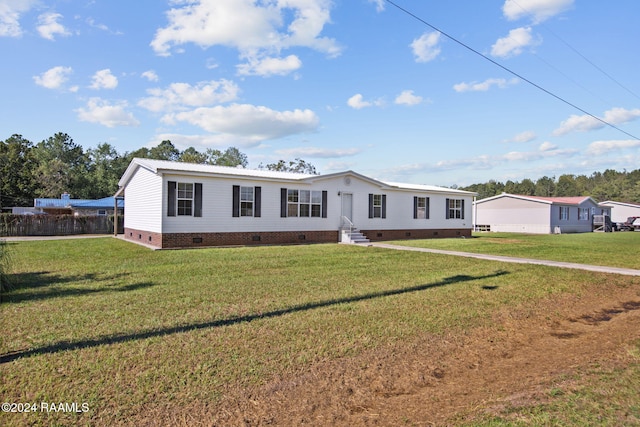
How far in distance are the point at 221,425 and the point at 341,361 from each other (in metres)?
1.57

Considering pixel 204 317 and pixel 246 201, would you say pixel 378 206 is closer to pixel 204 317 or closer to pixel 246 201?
pixel 246 201

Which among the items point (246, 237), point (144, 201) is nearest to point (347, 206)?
point (246, 237)

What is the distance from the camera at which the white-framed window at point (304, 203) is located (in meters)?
18.4

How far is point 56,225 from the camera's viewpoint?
24484 mm

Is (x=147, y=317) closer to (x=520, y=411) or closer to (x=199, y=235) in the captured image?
(x=520, y=411)

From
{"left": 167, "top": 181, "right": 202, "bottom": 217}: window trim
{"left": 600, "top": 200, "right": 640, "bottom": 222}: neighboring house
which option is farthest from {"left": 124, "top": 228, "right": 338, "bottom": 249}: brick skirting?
{"left": 600, "top": 200, "right": 640, "bottom": 222}: neighboring house

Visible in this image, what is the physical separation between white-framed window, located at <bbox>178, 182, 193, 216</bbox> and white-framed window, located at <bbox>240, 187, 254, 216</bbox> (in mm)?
2192

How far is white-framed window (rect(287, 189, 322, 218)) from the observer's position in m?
18.4

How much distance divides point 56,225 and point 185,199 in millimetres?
14304

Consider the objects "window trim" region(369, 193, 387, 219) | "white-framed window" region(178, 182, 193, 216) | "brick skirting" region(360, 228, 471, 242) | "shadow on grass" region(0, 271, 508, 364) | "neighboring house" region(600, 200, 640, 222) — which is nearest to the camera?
"shadow on grass" region(0, 271, 508, 364)

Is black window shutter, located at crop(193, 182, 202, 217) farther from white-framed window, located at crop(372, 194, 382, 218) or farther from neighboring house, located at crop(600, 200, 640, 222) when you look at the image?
neighboring house, located at crop(600, 200, 640, 222)

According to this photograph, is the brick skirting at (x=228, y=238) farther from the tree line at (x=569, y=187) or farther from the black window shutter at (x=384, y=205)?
the tree line at (x=569, y=187)

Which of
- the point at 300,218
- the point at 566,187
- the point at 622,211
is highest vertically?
the point at 566,187

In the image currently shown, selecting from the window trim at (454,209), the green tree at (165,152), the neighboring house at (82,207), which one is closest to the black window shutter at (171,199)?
the window trim at (454,209)
